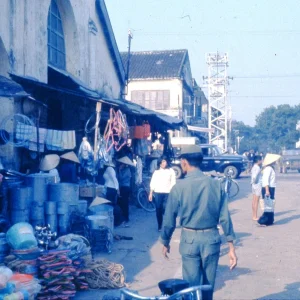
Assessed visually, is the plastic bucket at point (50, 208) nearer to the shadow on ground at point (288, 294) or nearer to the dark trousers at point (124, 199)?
the shadow on ground at point (288, 294)

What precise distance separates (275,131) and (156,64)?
164 feet

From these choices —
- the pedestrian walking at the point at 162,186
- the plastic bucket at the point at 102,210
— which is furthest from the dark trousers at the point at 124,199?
the plastic bucket at the point at 102,210

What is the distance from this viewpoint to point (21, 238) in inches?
285

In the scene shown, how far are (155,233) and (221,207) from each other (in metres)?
7.24

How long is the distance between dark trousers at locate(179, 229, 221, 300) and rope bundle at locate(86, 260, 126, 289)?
254 centimetres

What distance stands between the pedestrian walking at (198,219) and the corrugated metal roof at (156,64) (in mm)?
36401

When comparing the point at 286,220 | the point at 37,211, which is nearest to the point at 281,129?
the point at 286,220

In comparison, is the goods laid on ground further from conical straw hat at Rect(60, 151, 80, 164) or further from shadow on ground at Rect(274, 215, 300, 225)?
shadow on ground at Rect(274, 215, 300, 225)

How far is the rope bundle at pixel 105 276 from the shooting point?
7.40 meters

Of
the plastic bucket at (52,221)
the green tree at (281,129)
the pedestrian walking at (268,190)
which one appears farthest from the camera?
the green tree at (281,129)

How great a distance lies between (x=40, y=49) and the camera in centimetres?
1209

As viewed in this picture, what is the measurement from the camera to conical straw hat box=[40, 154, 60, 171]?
35.8ft

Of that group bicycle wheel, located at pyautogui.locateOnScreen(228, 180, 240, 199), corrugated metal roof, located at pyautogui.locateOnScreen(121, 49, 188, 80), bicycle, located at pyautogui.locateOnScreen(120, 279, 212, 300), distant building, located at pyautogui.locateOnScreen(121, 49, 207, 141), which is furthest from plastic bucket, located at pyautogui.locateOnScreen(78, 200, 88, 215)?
corrugated metal roof, located at pyautogui.locateOnScreen(121, 49, 188, 80)

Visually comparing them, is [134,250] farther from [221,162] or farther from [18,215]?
[221,162]
